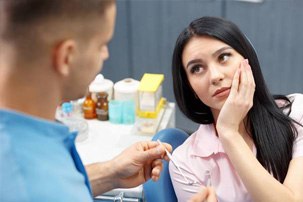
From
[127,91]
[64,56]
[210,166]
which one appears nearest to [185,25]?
[127,91]

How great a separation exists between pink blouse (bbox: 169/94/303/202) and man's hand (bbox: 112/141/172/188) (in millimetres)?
227

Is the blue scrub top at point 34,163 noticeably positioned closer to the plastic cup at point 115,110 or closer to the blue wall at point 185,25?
the plastic cup at point 115,110

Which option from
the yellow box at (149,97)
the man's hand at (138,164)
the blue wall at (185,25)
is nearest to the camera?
the man's hand at (138,164)

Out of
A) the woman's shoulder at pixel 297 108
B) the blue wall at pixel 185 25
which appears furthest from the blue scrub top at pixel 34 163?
the blue wall at pixel 185 25

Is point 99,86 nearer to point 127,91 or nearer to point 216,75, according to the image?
point 127,91

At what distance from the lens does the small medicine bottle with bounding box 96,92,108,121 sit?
2252 mm

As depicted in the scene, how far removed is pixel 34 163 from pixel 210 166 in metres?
0.91

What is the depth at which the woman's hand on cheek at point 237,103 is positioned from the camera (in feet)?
5.06

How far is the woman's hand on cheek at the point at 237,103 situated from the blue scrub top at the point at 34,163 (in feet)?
2.32

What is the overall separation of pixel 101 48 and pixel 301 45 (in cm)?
222

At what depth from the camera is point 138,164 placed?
56.1 inches

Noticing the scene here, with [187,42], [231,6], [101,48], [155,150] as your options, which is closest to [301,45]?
[231,6]

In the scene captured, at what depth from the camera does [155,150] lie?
1435mm

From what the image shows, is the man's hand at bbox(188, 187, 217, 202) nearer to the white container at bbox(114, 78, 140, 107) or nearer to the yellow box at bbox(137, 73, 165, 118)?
the yellow box at bbox(137, 73, 165, 118)
